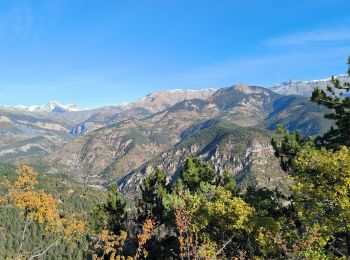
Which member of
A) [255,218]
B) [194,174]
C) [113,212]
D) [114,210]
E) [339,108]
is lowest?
[113,212]

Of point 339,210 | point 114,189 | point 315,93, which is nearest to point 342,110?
point 315,93

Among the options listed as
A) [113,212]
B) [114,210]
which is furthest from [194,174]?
[113,212]

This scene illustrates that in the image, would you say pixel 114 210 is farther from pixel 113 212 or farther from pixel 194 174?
pixel 194 174

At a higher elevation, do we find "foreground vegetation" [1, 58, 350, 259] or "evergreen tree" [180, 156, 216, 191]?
"foreground vegetation" [1, 58, 350, 259]

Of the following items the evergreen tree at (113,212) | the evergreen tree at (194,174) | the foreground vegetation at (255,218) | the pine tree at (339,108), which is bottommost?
the evergreen tree at (113,212)

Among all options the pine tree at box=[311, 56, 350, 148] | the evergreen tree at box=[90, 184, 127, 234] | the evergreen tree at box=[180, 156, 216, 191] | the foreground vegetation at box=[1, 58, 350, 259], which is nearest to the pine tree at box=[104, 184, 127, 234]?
the evergreen tree at box=[90, 184, 127, 234]

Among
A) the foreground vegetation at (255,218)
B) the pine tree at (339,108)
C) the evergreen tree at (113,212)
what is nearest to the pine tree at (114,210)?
the evergreen tree at (113,212)

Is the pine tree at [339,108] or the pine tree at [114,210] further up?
the pine tree at [339,108]

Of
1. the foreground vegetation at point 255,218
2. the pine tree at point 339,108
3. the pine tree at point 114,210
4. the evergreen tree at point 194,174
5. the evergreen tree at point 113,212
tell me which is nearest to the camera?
the foreground vegetation at point 255,218

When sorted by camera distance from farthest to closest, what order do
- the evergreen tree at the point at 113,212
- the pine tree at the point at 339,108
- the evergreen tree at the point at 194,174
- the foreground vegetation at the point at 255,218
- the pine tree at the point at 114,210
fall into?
the pine tree at the point at 114,210, the evergreen tree at the point at 113,212, the evergreen tree at the point at 194,174, the pine tree at the point at 339,108, the foreground vegetation at the point at 255,218

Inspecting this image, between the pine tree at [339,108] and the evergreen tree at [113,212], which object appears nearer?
the pine tree at [339,108]

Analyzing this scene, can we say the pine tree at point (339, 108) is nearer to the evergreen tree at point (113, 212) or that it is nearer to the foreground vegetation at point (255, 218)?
the foreground vegetation at point (255, 218)

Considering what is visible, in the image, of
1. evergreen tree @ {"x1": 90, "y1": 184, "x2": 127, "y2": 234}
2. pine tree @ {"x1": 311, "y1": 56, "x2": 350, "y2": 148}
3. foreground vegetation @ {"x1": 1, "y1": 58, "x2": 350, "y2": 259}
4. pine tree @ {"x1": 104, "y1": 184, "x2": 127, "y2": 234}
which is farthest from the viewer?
pine tree @ {"x1": 104, "y1": 184, "x2": 127, "y2": 234}

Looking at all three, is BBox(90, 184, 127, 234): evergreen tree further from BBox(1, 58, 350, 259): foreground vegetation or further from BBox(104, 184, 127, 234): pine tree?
BBox(1, 58, 350, 259): foreground vegetation
